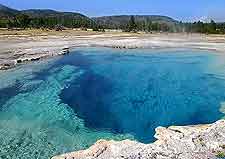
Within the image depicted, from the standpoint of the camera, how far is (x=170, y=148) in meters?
14.5

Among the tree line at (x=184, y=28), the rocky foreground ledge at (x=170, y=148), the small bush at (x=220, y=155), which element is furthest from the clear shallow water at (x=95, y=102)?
the tree line at (x=184, y=28)

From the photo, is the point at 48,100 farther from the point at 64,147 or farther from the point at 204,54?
the point at 204,54

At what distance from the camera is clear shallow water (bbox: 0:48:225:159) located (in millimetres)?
18094

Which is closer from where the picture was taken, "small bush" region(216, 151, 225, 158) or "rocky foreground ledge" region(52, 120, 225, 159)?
"small bush" region(216, 151, 225, 158)

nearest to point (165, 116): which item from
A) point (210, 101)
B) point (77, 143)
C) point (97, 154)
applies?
point (210, 101)

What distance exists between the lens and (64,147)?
1655 cm

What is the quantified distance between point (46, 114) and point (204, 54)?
36593mm

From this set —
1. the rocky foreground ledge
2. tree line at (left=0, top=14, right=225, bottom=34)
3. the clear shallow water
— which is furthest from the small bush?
tree line at (left=0, top=14, right=225, bottom=34)

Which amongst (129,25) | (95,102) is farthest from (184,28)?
(95,102)

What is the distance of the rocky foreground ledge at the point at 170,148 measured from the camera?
1372cm

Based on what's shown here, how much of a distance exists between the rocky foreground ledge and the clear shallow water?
1918 mm

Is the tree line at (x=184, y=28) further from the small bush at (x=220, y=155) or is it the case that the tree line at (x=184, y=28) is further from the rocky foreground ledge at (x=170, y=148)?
the small bush at (x=220, y=155)

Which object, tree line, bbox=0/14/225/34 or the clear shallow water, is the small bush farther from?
tree line, bbox=0/14/225/34

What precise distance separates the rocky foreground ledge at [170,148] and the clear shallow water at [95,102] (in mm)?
1918
